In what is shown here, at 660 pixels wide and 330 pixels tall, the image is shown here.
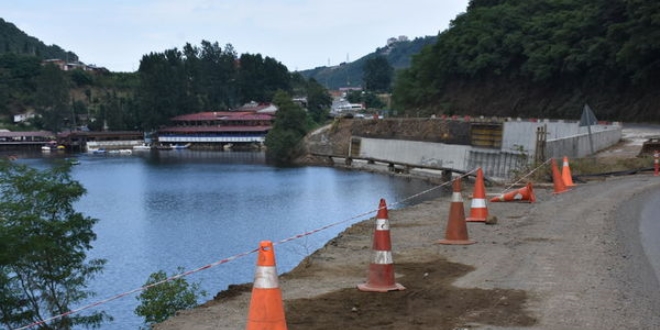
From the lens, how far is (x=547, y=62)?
68062 millimetres

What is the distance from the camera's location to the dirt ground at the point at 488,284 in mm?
8352

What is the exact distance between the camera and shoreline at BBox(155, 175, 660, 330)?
8.48m

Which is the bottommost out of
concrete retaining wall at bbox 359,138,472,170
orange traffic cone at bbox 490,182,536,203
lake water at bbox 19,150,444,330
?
lake water at bbox 19,150,444,330

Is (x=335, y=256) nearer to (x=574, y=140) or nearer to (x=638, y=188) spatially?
(x=638, y=188)

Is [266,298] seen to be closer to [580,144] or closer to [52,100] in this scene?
[580,144]

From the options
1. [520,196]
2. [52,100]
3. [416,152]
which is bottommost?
[416,152]

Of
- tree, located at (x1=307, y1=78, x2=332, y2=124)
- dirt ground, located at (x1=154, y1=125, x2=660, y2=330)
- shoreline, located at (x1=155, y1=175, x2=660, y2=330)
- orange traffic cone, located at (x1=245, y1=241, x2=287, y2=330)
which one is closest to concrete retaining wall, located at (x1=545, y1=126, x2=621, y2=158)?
shoreline, located at (x1=155, y1=175, x2=660, y2=330)

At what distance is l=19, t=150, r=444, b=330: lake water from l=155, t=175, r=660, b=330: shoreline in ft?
3.93

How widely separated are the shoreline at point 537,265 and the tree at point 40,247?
7425mm

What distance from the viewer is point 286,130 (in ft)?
344

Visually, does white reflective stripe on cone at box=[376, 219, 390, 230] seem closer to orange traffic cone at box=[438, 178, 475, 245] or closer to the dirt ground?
the dirt ground

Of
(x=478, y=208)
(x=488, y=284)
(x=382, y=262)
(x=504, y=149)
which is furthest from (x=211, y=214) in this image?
(x=488, y=284)

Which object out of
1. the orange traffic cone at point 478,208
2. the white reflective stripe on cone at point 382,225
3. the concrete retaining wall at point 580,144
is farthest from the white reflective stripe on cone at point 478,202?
the concrete retaining wall at point 580,144

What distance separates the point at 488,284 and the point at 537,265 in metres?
1.47
